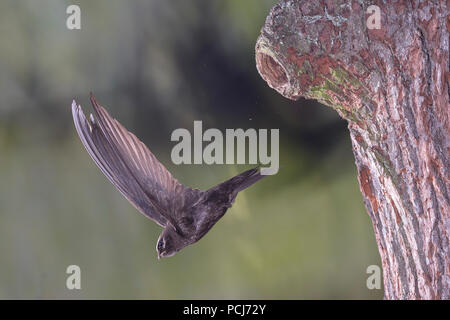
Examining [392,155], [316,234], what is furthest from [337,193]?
[392,155]

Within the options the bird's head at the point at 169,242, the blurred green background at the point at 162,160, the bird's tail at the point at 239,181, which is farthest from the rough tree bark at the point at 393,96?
the blurred green background at the point at 162,160

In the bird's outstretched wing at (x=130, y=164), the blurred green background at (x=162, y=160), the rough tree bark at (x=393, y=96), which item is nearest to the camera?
Answer: the rough tree bark at (x=393, y=96)

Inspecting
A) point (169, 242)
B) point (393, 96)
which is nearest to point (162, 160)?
point (169, 242)

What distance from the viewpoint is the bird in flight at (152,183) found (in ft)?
2.78

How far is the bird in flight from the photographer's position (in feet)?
2.78

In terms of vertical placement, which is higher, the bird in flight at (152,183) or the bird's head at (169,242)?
the bird in flight at (152,183)

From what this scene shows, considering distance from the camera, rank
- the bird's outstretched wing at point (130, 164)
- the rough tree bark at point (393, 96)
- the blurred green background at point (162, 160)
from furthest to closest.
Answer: the blurred green background at point (162, 160)
the bird's outstretched wing at point (130, 164)
the rough tree bark at point (393, 96)

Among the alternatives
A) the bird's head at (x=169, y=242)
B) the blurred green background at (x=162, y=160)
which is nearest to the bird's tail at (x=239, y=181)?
the bird's head at (x=169, y=242)

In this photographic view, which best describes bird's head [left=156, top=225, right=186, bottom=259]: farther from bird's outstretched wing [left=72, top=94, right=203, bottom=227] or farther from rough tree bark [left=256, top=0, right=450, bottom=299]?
rough tree bark [left=256, top=0, right=450, bottom=299]

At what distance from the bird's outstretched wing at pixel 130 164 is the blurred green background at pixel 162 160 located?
0.82m

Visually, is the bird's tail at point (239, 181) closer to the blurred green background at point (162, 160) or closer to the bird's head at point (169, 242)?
the bird's head at point (169, 242)

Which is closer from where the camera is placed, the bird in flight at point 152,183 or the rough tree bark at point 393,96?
the rough tree bark at point 393,96

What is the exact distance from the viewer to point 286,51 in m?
0.76

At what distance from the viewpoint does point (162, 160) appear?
5.61 ft
